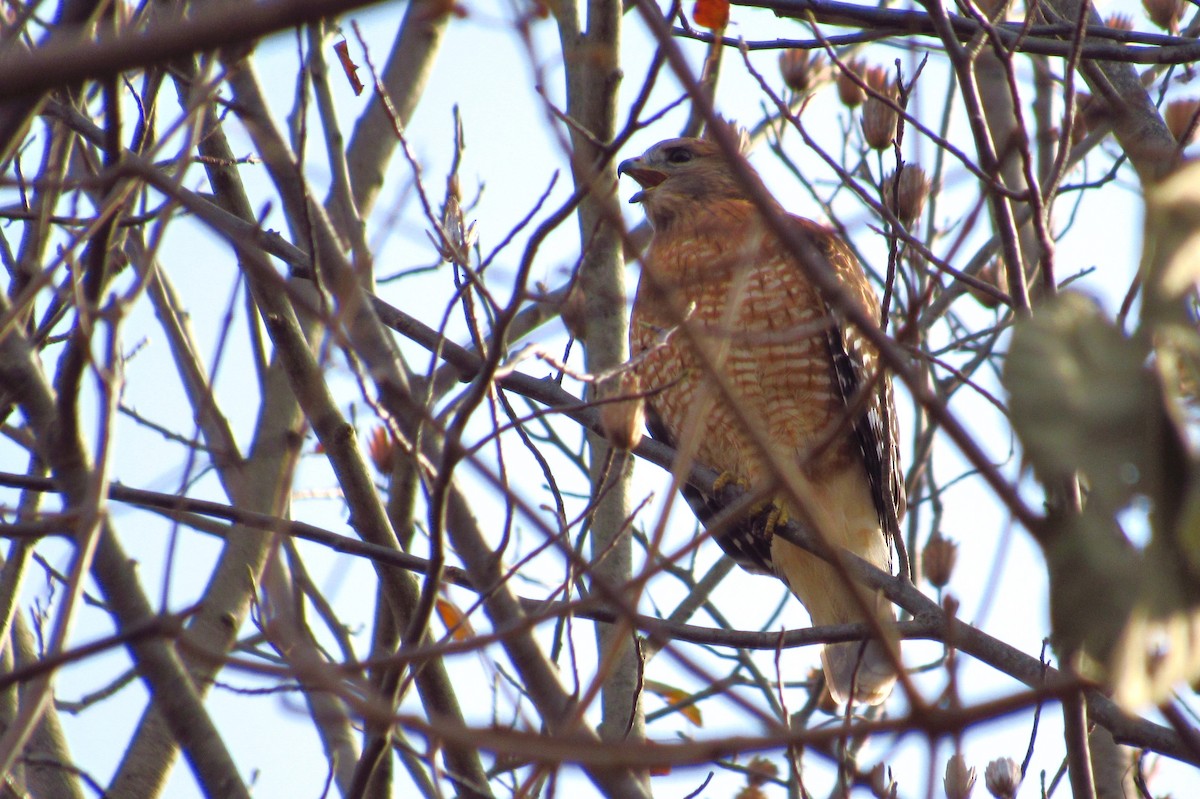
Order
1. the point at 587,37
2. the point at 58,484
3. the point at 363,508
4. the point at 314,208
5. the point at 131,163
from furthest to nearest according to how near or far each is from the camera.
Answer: the point at 587,37
the point at 363,508
the point at 314,208
the point at 58,484
the point at 131,163

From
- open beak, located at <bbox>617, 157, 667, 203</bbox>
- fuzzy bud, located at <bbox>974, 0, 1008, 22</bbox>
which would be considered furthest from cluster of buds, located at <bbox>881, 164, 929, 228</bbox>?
open beak, located at <bbox>617, 157, 667, 203</bbox>

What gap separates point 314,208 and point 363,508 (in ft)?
2.60

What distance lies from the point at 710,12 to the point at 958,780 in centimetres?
211

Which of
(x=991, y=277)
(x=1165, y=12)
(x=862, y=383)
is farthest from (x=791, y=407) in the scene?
(x=1165, y=12)

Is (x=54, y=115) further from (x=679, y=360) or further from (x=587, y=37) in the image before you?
(x=679, y=360)

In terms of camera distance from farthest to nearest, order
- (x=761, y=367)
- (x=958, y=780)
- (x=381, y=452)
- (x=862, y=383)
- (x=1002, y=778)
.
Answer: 1. (x=761, y=367)
2. (x=862, y=383)
3. (x=381, y=452)
4. (x=1002, y=778)
5. (x=958, y=780)

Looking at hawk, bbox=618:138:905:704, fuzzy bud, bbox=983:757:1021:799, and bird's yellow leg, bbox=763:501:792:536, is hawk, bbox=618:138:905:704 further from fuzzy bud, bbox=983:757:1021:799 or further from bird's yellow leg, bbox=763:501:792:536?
fuzzy bud, bbox=983:757:1021:799

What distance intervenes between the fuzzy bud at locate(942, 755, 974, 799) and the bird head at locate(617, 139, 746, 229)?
3.27 meters

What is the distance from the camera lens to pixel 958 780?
333 cm

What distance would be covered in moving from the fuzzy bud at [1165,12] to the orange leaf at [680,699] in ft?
10.5

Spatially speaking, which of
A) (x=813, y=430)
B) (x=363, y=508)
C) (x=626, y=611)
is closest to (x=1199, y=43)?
(x=813, y=430)

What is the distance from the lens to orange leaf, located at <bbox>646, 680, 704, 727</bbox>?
541 centimetres

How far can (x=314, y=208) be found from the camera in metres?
2.50

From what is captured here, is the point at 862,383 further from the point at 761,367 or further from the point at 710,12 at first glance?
the point at 710,12
